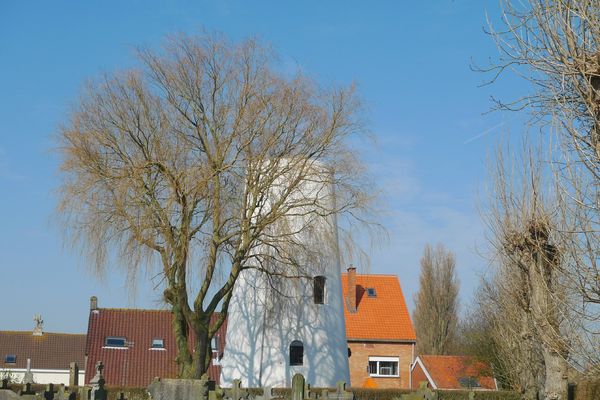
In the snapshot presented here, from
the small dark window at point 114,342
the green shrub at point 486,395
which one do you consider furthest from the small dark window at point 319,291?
the small dark window at point 114,342

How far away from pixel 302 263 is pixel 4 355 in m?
33.6

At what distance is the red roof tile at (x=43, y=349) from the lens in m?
50.4

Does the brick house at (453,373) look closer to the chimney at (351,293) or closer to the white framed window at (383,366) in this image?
the white framed window at (383,366)

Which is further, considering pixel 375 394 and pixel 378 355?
pixel 378 355

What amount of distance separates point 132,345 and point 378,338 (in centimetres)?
1336

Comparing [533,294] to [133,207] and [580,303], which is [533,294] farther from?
[133,207]

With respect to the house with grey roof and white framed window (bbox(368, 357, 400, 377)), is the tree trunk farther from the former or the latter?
the house with grey roof

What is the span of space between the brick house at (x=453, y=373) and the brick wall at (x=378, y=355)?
1165 millimetres

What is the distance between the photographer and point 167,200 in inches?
853

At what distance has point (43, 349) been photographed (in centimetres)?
5169

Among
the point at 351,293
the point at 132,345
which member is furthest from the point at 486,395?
the point at 132,345

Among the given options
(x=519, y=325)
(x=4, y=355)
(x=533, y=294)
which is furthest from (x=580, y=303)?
(x=4, y=355)

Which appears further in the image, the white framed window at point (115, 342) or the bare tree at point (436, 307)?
the bare tree at point (436, 307)

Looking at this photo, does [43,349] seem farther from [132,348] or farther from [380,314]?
[380,314]
